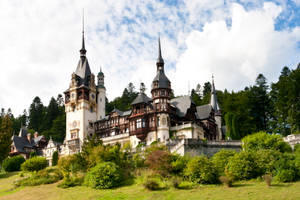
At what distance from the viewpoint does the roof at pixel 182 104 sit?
6147 cm

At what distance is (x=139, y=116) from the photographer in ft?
199

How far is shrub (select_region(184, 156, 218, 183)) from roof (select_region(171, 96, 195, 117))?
81.8 feet

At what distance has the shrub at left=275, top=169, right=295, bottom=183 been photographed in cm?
3334

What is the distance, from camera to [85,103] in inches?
2778

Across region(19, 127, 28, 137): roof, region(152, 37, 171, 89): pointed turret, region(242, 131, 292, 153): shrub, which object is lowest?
region(242, 131, 292, 153): shrub

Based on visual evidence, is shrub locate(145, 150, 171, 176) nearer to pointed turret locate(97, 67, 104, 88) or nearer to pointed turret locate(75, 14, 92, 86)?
pointed turret locate(75, 14, 92, 86)

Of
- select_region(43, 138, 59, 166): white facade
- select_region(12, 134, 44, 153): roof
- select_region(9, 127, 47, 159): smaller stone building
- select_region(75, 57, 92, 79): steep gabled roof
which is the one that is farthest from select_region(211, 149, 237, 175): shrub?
select_region(12, 134, 44, 153): roof

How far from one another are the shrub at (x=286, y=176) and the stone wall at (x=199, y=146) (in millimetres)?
11519

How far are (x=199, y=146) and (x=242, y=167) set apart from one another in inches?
365

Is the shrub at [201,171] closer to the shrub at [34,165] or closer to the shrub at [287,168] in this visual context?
the shrub at [287,168]

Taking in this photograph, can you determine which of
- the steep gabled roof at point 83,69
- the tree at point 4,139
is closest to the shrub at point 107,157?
the tree at point 4,139

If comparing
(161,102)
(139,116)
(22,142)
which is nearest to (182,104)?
(161,102)

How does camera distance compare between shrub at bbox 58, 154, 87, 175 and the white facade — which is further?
the white facade

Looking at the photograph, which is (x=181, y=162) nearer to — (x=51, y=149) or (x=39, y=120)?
(x=51, y=149)
